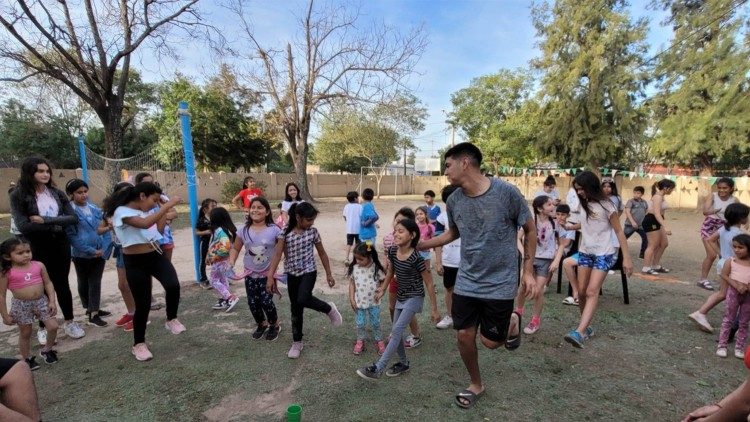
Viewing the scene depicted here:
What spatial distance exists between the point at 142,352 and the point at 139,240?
39.3 inches

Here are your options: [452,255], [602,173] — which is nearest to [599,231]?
[452,255]

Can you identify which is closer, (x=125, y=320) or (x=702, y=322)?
(x=702, y=322)

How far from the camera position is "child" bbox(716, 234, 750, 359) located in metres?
3.42

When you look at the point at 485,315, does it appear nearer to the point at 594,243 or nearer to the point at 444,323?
the point at 444,323

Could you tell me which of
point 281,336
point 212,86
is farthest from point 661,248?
point 212,86

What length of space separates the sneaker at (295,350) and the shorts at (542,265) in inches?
104

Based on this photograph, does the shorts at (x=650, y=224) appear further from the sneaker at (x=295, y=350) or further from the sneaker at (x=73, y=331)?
the sneaker at (x=73, y=331)

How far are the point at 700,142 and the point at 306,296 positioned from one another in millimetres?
20974

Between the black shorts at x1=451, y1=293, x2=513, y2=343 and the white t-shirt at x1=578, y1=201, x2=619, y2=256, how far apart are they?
1.58m

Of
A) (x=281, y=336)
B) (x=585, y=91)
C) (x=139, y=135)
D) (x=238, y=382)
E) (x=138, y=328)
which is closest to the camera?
(x=238, y=382)

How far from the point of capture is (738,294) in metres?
3.49

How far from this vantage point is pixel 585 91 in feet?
74.5

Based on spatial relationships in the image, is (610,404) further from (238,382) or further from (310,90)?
(310,90)

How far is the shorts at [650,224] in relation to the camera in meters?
6.37
